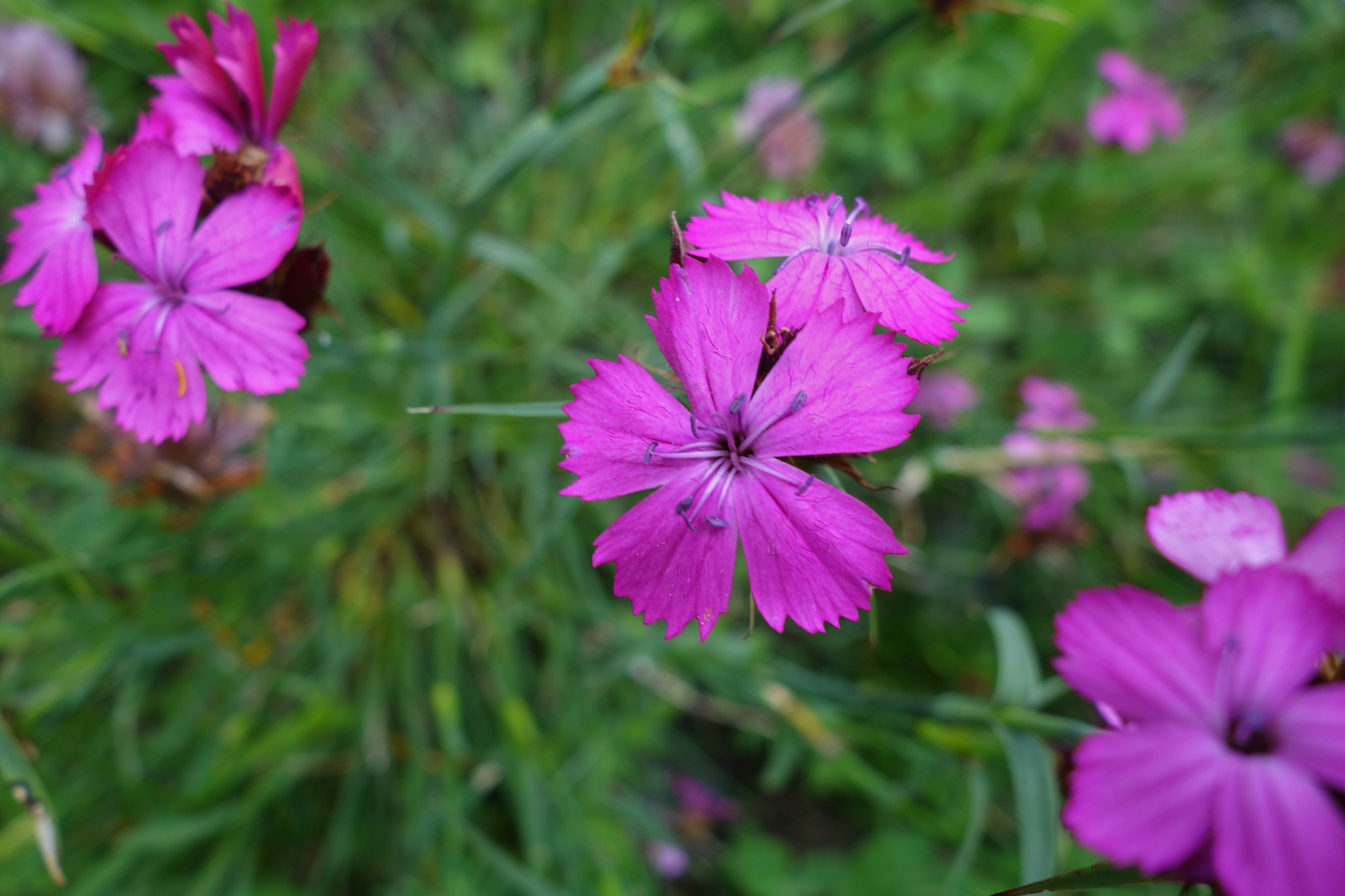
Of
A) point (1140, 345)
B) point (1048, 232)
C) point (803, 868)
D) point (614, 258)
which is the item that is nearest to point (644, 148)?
Answer: point (614, 258)

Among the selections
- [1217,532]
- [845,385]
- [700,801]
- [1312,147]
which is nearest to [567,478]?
[700,801]

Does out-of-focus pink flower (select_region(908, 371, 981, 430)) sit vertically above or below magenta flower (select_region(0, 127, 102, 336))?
above

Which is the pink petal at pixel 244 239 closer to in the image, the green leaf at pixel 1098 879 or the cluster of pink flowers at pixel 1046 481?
the green leaf at pixel 1098 879

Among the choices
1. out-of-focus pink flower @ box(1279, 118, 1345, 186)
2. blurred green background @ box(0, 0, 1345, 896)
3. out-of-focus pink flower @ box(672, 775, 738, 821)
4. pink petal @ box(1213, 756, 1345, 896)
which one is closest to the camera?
pink petal @ box(1213, 756, 1345, 896)

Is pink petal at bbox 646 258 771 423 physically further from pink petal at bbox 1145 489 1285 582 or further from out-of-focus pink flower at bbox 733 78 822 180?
out-of-focus pink flower at bbox 733 78 822 180

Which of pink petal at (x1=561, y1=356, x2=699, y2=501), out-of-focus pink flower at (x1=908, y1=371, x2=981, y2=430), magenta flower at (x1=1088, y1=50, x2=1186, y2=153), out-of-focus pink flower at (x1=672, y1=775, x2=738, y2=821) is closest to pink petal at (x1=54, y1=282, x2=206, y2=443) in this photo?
pink petal at (x1=561, y1=356, x2=699, y2=501)

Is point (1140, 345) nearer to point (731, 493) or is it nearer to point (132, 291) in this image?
point (731, 493)

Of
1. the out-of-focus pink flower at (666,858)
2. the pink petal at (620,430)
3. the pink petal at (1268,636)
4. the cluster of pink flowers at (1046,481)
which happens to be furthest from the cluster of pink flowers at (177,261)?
the out-of-focus pink flower at (666,858)
